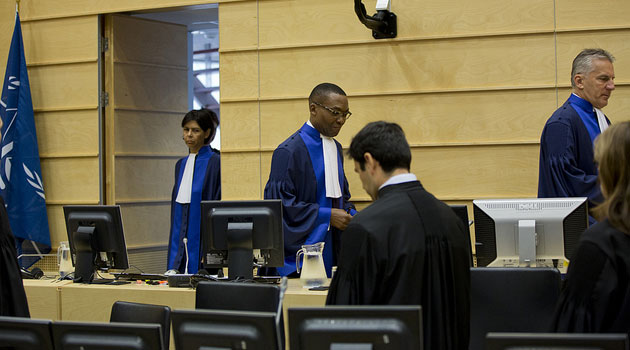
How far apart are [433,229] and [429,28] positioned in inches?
120

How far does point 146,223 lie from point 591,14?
13.0 ft

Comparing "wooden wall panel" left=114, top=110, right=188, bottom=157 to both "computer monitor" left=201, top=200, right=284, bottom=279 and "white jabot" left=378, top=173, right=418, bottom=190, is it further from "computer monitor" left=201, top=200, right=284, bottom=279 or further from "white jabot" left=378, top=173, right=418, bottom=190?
"white jabot" left=378, top=173, right=418, bottom=190

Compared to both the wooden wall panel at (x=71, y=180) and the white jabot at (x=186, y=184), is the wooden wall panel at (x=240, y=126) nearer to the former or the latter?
the white jabot at (x=186, y=184)

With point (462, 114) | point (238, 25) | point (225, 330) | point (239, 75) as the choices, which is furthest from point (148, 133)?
point (225, 330)

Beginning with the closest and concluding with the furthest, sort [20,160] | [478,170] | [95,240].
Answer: [95,240]
[478,170]
[20,160]

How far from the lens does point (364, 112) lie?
17.3ft

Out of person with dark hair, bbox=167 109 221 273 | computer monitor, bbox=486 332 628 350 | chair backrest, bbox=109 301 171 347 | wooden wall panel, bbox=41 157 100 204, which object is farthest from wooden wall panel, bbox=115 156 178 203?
computer monitor, bbox=486 332 628 350

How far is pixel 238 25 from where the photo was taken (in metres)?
5.57

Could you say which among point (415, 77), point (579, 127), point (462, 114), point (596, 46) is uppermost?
point (596, 46)

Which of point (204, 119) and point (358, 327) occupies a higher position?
point (204, 119)

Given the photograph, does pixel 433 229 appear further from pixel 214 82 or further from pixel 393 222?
pixel 214 82

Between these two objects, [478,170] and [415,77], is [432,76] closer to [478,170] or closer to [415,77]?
[415,77]

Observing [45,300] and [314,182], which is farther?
[314,182]

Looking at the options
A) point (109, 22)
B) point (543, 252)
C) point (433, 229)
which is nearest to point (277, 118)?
point (109, 22)
